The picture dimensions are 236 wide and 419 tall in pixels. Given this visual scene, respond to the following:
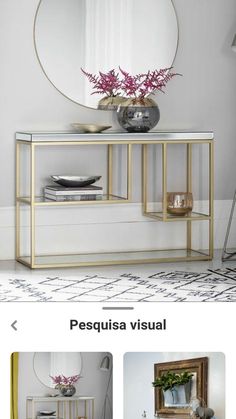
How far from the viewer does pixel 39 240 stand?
476 centimetres

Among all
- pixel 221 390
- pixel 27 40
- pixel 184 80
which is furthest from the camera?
pixel 184 80

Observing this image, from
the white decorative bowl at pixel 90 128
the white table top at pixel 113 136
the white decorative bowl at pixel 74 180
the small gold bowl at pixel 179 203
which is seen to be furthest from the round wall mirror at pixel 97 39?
the small gold bowl at pixel 179 203

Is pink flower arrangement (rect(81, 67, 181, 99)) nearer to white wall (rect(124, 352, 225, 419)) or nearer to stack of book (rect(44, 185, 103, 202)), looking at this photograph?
stack of book (rect(44, 185, 103, 202))

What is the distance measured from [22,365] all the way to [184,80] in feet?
14.8

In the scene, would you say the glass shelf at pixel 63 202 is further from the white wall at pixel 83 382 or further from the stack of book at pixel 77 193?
the white wall at pixel 83 382

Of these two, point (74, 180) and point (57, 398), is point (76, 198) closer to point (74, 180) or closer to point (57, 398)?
point (74, 180)

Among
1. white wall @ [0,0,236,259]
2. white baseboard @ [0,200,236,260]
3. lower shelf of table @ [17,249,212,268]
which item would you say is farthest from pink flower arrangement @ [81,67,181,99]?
lower shelf of table @ [17,249,212,268]

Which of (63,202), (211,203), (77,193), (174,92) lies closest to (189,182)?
(211,203)

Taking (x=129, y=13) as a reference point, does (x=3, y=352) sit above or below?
below

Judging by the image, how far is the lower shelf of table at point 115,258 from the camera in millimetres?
4449

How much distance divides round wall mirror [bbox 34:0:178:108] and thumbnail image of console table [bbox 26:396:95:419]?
4.19 metres

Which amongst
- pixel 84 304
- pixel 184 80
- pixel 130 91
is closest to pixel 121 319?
pixel 84 304

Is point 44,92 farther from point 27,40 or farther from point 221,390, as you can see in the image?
point 221,390

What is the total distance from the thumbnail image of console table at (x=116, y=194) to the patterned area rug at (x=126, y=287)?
14.9 inches
